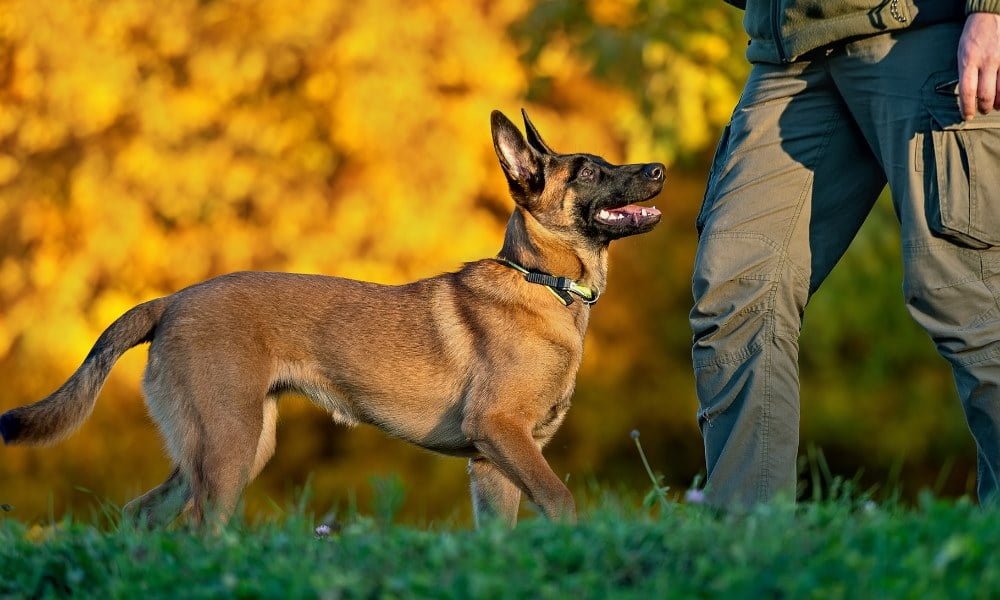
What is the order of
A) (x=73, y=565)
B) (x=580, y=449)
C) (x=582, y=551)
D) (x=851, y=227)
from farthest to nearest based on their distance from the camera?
1. (x=580, y=449)
2. (x=851, y=227)
3. (x=73, y=565)
4. (x=582, y=551)

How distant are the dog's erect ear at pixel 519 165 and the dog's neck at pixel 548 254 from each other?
82 mm

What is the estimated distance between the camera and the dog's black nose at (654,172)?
17.5 feet

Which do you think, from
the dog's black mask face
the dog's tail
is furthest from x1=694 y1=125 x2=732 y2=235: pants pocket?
the dog's tail

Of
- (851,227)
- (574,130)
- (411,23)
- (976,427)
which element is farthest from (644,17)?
(976,427)

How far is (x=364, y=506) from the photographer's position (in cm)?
1030

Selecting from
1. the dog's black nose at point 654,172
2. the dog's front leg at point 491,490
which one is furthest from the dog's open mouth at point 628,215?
the dog's front leg at point 491,490

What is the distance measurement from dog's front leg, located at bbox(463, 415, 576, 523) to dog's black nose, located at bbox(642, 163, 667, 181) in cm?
123

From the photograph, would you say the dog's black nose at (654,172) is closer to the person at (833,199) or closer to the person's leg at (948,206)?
the person at (833,199)

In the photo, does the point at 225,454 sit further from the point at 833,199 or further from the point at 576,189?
the point at 833,199

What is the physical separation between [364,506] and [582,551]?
766 cm

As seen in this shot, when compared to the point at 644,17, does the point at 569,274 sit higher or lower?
lower

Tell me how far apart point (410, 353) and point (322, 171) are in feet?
15.8

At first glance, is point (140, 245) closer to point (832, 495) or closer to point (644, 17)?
point (644, 17)

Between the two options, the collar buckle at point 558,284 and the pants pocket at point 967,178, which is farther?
the collar buckle at point 558,284
